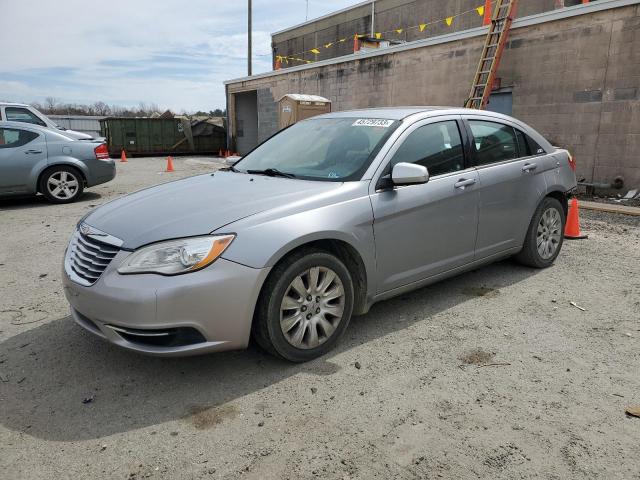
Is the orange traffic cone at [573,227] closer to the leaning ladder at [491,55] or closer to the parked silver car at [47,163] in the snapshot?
the leaning ladder at [491,55]

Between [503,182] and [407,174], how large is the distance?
144cm

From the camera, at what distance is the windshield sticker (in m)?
3.93

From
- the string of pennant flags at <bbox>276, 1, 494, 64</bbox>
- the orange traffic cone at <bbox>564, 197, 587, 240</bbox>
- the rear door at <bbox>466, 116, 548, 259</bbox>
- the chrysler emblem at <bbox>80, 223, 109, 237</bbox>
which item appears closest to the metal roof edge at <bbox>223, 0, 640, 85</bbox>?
the string of pennant flags at <bbox>276, 1, 494, 64</bbox>

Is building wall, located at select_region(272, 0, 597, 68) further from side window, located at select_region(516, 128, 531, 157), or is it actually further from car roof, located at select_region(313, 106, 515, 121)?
car roof, located at select_region(313, 106, 515, 121)

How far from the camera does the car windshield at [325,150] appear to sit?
369 cm

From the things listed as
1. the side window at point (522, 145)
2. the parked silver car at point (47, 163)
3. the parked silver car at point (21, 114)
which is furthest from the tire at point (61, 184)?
the side window at point (522, 145)

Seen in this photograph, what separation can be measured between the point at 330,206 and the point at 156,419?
1606mm

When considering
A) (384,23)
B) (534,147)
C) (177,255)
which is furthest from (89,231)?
(384,23)

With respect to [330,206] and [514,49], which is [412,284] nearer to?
[330,206]

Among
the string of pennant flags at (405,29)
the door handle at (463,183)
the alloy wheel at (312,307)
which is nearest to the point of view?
the alloy wheel at (312,307)

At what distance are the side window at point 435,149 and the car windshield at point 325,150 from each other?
0.17 meters

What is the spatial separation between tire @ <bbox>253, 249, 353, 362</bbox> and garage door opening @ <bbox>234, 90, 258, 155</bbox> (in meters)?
21.5

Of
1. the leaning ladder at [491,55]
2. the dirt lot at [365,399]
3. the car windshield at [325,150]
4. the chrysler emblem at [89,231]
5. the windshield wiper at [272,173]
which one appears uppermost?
the leaning ladder at [491,55]

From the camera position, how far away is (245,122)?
24.4 m
